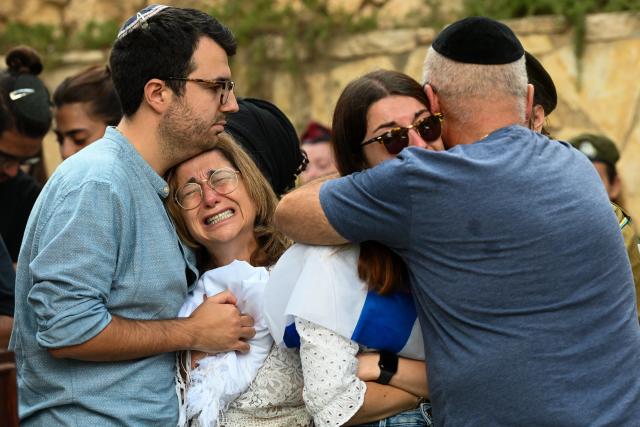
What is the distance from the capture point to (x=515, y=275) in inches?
106

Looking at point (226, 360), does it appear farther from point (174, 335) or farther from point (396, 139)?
point (396, 139)

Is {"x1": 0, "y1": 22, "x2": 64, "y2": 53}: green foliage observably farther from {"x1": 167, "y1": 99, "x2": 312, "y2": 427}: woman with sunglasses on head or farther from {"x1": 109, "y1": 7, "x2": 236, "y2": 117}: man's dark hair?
{"x1": 109, "y1": 7, "x2": 236, "y2": 117}: man's dark hair

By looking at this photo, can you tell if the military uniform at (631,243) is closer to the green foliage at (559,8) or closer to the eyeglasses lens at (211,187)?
the eyeglasses lens at (211,187)

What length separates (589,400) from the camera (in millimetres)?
2699

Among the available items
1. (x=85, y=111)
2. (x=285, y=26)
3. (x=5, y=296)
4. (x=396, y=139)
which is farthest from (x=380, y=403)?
(x=285, y=26)

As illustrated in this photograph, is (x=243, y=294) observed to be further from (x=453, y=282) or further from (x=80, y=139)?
(x=80, y=139)

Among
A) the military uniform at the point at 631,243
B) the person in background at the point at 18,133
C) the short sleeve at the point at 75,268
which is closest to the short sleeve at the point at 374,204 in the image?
the short sleeve at the point at 75,268

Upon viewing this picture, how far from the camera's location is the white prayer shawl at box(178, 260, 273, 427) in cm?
313

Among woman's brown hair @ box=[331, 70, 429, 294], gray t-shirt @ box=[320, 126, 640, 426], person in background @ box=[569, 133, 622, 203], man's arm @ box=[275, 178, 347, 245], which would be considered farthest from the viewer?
person in background @ box=[569, 133, 622, 203]

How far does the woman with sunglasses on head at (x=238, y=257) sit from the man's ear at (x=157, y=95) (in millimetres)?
248

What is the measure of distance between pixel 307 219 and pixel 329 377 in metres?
0.44

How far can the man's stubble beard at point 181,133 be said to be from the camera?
323 centimetres

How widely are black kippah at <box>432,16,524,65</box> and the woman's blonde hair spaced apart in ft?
2.70

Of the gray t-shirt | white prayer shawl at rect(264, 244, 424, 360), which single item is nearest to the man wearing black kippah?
the gray t-shirt
